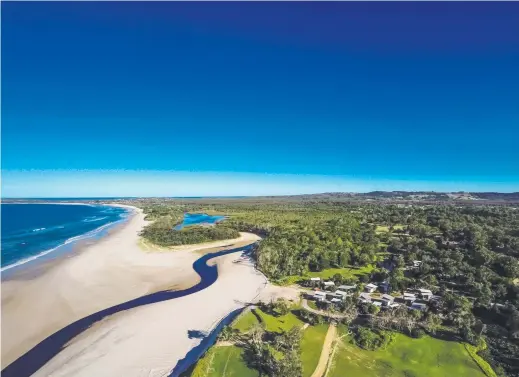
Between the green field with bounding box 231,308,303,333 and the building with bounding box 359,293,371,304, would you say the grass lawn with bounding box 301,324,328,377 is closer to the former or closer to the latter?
the green field with bounding box 231,308,303,333

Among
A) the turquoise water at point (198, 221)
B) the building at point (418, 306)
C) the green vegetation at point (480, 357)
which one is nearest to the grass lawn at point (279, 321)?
the building at point (418, 306)

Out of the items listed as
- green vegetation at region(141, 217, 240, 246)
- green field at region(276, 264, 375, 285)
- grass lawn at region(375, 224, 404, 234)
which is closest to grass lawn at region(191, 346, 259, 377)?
green field at region(276, 264, 375, 285)

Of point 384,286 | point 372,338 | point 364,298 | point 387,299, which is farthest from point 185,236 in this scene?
point 372,338

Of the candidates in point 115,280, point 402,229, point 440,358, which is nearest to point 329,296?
point 440,358

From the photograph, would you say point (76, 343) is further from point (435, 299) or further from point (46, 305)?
point (435, 299)

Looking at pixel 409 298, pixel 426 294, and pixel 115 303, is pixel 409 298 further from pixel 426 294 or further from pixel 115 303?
pixel 115 303

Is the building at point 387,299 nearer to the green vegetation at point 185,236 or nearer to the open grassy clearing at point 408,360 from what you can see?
the open grassy clearing at point 408,360

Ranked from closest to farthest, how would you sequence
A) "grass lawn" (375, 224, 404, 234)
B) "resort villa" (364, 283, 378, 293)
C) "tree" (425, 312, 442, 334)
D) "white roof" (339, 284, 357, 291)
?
"tree" (425, 312, 442, 334), "white roof" (339, 284, 357, 291), "resort villa" (364, 283, 378, 293), "grass lawn" (375, 224, 404, 234)
